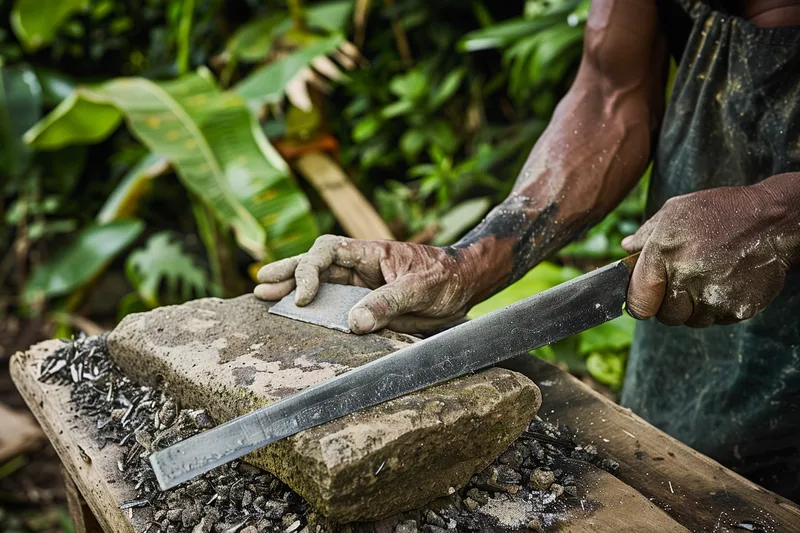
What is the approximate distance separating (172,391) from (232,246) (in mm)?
2851

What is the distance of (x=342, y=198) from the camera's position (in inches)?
155

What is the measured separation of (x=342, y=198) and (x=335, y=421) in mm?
2927

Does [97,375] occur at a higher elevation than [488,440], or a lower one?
lower

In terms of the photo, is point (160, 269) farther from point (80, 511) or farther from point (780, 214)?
point (780, 214)

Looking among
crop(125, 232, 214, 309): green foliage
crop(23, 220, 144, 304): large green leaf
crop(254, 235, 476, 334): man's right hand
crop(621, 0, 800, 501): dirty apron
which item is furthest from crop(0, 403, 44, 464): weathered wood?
crop(621, 0, 800, 501): dirty apron

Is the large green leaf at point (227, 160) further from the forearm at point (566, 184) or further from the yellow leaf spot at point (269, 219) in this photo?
the forearm at point (566, 184)

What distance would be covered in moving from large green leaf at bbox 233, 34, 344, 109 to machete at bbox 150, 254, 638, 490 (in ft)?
7.95

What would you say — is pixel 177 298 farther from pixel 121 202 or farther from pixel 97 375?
pixel 97 375

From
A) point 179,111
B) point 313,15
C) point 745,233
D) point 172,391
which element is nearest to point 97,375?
point 172,391

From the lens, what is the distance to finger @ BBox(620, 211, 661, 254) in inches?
52.9

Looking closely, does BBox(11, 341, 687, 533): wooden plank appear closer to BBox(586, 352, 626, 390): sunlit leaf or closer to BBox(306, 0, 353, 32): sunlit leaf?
BBox(586, 352, 626, 390): sunlit leaf

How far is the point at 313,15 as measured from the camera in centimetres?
407

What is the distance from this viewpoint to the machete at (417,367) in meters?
1.07

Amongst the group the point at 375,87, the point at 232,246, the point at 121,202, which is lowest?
the point at 232,246
